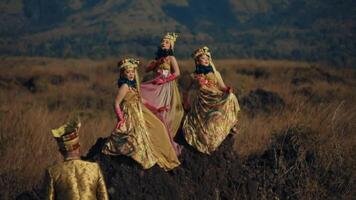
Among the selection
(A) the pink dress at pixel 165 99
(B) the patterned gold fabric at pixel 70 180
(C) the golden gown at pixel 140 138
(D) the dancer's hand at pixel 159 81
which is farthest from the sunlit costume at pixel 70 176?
(D) the dancer's hand at pixel 159 81

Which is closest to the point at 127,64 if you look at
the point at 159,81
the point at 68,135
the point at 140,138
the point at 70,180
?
the point at 159,81

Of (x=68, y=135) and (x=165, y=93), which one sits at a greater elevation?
(x=68, y=135)

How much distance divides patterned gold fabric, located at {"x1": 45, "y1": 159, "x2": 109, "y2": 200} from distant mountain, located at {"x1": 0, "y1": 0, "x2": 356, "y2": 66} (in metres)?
50.8

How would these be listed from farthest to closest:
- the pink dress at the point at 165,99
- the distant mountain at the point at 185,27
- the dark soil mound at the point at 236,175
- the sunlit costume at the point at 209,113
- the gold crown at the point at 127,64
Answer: the distant mountain at the point at 185,27, the sunlit costume at the point at 209,113, the pink dress at the point at 165,99, the dark soil mound at the point at 236,175, the gold crown at the point at 127,64

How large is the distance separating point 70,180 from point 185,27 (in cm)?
12896

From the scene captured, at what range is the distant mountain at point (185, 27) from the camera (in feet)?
272

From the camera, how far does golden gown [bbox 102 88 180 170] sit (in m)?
6.40

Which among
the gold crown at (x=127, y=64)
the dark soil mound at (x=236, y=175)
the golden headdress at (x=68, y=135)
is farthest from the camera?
the dark soil mound at (x=236, y=175)

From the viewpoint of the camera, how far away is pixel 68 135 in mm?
4867

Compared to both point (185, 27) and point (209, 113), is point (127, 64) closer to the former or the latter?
point (209, 113)

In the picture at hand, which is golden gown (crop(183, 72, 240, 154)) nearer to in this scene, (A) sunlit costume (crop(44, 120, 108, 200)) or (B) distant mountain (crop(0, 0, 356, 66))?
(A) sunlit costume (crop(44, 120, 108, 200))

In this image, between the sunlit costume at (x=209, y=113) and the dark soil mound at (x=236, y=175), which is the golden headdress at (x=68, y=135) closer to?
the dark soil mound at (x=236, y=175)

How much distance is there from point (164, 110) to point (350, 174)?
277 centimetres

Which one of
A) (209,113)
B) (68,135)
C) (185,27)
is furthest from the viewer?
(185,27)
